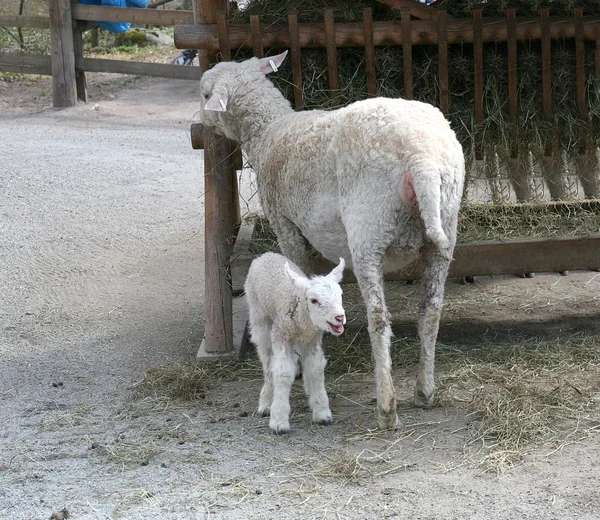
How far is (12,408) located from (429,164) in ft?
9.07

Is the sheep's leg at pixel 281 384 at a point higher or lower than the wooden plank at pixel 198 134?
lower

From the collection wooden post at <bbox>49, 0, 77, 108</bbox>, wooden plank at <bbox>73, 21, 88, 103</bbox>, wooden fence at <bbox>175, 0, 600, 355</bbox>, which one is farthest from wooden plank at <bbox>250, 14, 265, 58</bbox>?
wooden plank at <bbox>73, 21, 88, 103</bbox>

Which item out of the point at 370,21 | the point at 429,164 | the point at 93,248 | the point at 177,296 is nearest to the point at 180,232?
the point at 93,248

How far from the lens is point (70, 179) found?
988cm

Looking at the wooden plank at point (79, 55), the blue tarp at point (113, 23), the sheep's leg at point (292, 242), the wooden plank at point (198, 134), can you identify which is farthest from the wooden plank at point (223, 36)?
the wooden plank at point (79, 55)

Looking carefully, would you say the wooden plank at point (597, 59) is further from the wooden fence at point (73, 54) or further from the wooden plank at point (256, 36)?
the wooden fence at point (73, 54)

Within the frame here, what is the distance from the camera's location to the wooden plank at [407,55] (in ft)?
18.7

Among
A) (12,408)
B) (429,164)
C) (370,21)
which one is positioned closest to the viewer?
(429,164)

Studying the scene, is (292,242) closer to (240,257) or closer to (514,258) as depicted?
(240,257)

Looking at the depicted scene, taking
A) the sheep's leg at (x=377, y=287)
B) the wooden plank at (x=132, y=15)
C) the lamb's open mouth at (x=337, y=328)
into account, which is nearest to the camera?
the lamb's open mouth at (x=337, y=328)

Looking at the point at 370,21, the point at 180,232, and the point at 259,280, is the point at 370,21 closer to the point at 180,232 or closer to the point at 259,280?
the point at 259,280

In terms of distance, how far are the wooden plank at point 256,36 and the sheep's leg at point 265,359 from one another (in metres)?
1.85

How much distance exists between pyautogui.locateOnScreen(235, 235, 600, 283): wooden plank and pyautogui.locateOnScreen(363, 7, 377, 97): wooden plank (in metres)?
1.14

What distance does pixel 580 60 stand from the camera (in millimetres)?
5891
